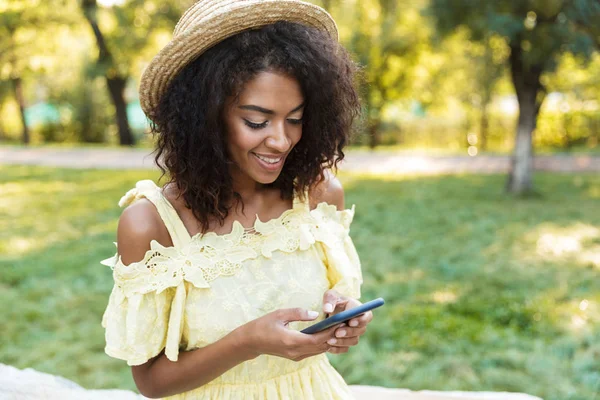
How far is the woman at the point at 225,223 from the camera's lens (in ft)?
5.35

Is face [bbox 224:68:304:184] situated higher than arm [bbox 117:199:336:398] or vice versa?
face [bbox 224:68:304:184]

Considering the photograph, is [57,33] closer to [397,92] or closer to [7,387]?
[397,92]

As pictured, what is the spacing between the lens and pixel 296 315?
1.45m

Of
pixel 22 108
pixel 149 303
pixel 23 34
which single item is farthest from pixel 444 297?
pixel 22 108

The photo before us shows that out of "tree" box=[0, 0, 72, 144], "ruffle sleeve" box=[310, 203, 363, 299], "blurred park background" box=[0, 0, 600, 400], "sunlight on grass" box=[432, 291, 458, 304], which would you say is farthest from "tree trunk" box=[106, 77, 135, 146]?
"ruffle sleeve" box=[310, 203, 363, 299]

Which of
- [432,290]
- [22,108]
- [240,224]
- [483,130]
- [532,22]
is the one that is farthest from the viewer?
[22,108]

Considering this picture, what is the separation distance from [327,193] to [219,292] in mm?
586

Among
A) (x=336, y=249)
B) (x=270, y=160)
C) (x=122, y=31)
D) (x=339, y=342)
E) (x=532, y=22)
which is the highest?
(x=122, y=31)

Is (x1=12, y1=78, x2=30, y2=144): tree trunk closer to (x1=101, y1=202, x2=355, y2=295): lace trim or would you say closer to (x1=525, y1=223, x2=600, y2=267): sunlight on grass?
(x1=525, y1=223, x2=600, y2=267): sunlight on grass

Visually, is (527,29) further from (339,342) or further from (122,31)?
(122,31)

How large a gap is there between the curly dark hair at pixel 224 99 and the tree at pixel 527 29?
666 cm

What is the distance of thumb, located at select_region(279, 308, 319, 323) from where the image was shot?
1.42m

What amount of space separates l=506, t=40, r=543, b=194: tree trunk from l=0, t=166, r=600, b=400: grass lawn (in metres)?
0.39

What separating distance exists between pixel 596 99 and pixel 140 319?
18.4 meters
